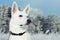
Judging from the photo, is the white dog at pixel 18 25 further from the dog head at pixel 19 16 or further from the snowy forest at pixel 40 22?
the snowy forest at pixel 40 22

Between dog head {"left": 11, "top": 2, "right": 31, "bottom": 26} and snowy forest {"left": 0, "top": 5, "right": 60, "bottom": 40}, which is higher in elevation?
dog head {"left": 11, "top": 2, "right": 31, "bottom": 26}

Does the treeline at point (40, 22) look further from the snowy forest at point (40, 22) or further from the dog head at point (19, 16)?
the dog head at point (19, 16)

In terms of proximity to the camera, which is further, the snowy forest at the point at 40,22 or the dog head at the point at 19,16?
the snowy forest at the point at 40,22

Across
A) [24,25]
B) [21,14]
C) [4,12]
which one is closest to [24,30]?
[24,25]

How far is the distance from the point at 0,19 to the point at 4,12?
20cm

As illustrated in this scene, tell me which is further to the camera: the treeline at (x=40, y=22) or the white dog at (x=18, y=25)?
the treeline at (x=40, y=22)

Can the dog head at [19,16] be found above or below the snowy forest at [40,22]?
above

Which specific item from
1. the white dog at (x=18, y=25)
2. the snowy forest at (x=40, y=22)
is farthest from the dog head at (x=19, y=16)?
the snowy forest at (x=40, y=22)

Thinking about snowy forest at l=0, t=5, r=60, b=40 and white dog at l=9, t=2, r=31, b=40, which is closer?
white dog at l=9, t=2, r=31, b=40

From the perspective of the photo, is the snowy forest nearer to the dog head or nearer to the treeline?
the treeline

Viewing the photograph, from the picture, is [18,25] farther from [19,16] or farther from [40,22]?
[40,22]

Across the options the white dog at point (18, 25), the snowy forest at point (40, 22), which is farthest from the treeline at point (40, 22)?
the white dog at point (18, 25)

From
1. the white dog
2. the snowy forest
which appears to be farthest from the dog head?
the snowy forest

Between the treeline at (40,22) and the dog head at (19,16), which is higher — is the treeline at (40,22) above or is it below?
below
